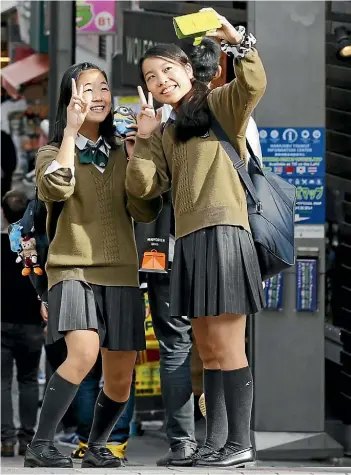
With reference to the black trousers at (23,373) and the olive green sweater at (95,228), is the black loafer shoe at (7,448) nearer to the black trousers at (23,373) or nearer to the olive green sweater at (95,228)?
the black trousers at (23,373)

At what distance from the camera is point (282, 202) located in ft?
20.2

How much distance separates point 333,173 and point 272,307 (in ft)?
3.43

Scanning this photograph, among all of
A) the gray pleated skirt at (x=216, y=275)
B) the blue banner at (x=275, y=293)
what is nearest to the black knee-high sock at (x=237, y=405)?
the gray pleated skirt at (x=216, y=275)

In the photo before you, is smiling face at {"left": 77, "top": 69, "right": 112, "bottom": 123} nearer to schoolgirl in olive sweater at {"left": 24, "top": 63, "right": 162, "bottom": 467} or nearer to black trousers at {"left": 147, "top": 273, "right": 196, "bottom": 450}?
schoolgirl in olive sweater at {"left": 24, "top": 63, "right": 162, "bottom": 467}

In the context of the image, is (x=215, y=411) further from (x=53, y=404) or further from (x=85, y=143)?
(x=85, y=143)

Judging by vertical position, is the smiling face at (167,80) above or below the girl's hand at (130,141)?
above

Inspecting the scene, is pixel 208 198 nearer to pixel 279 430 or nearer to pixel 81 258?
pixel 81 258

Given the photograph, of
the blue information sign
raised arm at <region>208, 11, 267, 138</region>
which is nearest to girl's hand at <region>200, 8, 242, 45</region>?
raised arm at <region>208, 11, 267, 138</region>

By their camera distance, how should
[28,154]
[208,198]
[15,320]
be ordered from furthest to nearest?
1. [28,154]
2. [15,320]
3. [208,198]

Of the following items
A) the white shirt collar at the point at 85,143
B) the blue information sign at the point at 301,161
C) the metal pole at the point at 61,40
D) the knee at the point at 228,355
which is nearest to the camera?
the knee at the point at 228,355

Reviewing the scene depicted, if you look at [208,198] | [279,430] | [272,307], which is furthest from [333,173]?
[208,198]

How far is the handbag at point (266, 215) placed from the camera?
597cm

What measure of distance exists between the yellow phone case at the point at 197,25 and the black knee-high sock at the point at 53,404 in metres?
1.71

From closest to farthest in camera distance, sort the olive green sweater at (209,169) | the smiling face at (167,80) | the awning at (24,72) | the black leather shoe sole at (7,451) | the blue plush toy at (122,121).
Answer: the olive green sweater at (209,169), the smiling face at (167,80), the blue plush toy at (122,121), the black leather shoe sole at (7,451), the awning at (24,72)
